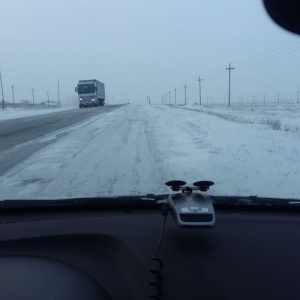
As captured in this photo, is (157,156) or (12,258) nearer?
(12,258)

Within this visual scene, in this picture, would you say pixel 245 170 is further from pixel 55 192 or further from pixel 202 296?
pixel 202 296

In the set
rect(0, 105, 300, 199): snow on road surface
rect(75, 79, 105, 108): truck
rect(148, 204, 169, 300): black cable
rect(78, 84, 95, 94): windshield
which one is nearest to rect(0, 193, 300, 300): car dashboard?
rect(148, 204, 169, 300): black cable

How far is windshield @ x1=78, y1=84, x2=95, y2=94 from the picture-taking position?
196ft

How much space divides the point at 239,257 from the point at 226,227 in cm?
48

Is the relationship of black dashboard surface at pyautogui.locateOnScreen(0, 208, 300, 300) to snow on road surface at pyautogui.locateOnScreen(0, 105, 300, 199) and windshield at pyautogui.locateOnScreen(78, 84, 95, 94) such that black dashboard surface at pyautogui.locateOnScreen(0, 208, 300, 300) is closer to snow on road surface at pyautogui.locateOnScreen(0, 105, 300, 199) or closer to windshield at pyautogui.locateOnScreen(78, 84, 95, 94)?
snow on road surface at pyautogui.locateOnScreen(0, 105, 300, 199)

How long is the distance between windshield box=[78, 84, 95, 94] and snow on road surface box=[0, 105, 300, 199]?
45.6m

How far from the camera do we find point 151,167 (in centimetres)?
963

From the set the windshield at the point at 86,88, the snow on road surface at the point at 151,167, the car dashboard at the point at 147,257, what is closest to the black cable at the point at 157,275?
the car dashboard at the point at 147,257

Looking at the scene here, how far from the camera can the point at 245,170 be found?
9391mm

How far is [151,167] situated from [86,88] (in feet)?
172

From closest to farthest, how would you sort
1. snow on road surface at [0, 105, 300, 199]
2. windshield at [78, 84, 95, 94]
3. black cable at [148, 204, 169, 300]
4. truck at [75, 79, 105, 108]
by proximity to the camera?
black cable at [148, 204, 169, 300] < snow on road surface at [0, 105, 300, 199] < truck at [75, 79, 105, 108] < windshield at [78, 84, 95, 94]

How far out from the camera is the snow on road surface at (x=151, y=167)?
24.4 feet

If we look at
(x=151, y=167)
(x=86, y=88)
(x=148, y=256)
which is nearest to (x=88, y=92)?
(x=86, y=88)

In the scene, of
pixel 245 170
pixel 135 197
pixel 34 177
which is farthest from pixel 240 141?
pixel 135 197
